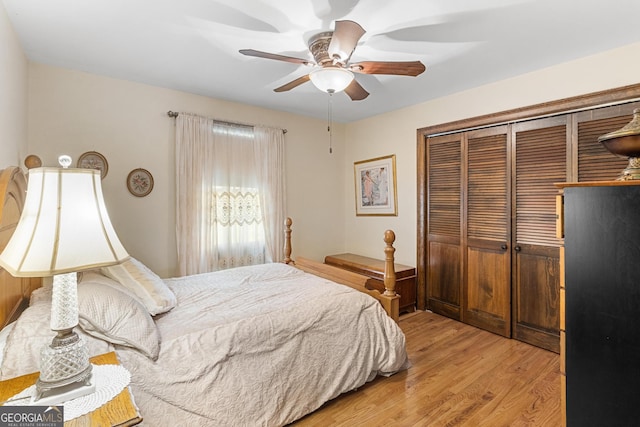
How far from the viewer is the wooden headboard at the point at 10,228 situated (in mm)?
1275

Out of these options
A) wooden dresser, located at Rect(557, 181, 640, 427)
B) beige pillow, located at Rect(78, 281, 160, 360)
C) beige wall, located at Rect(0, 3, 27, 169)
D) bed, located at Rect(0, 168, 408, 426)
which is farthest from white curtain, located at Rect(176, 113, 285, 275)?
wooden dresser, located at Rect(557, 181, 640, 427)

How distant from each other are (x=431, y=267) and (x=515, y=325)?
994 mm

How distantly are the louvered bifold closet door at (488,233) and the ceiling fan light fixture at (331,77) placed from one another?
1.85 metres

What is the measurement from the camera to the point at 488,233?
311cm

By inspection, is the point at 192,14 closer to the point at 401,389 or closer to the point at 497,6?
the point at 497,6

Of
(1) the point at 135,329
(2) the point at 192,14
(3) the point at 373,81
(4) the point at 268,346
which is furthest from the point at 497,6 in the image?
(1) the point at 135,329

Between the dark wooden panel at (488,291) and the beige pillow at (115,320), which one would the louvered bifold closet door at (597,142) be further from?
the beige pillow at (115,320)

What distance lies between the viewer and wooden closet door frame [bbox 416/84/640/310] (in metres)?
2.34

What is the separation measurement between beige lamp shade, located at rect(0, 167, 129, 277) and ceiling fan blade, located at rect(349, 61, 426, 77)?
5.58 feet

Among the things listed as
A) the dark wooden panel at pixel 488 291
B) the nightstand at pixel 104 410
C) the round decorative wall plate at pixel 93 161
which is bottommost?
the dark wooden panel at pixel 488 291

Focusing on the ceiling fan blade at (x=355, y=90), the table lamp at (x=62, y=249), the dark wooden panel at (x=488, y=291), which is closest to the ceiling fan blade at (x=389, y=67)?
the ceiling fan blade at (x=355, y=90)

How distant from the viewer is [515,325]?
A: 9.61ft

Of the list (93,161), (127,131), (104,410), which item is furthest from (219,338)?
(127,131)

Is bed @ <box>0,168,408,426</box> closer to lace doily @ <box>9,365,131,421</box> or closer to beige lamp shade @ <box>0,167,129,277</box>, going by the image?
lace doily @ <box>9,365,131,421</box>
